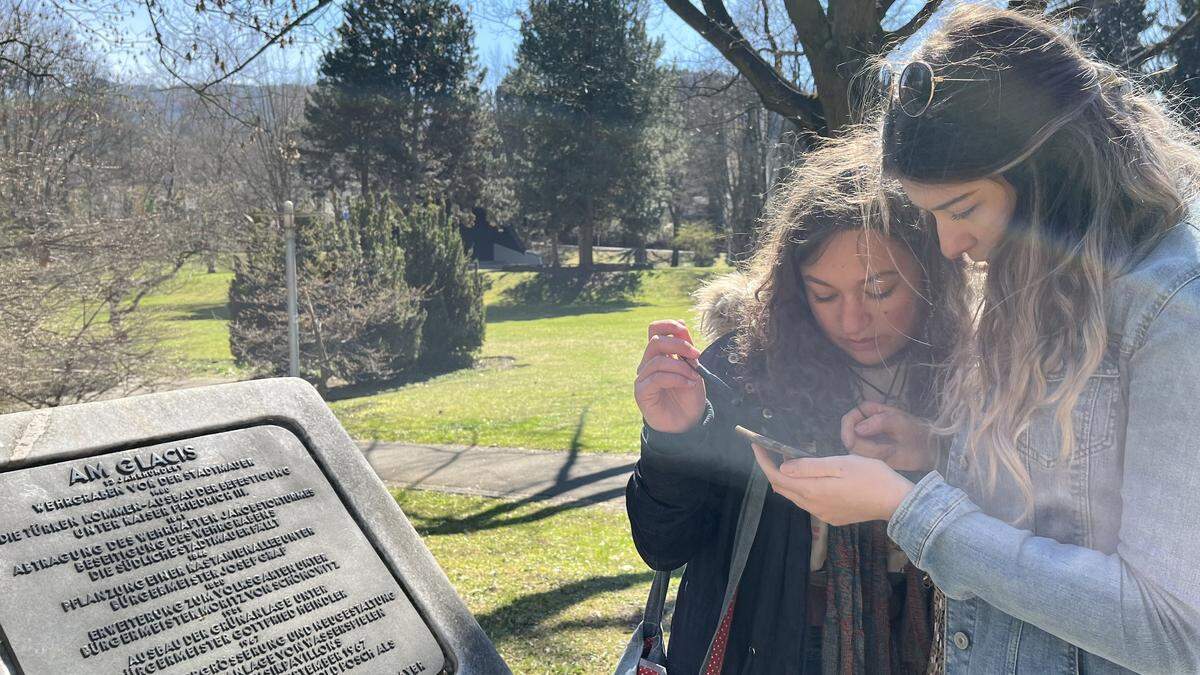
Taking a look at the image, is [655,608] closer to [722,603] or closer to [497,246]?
[722,603]

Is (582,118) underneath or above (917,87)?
above

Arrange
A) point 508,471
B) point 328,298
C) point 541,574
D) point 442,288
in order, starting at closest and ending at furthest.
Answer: point 541,574 → point 508,471 → point 328,298 → point 442,288

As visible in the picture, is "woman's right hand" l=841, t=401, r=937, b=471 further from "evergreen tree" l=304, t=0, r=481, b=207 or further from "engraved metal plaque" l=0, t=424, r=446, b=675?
"evergreen tree" l=304, t=0, r=481, b=207

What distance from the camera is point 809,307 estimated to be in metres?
2.01

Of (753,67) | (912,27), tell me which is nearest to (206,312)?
(753,67)

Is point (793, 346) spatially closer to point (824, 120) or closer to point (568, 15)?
point (824, 120)

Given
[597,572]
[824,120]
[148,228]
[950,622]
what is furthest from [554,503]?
[148,228]

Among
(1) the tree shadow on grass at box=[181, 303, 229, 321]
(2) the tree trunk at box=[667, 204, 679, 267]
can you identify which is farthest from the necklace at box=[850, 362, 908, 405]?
(2) the tree trunk at box=[667, 204, 679, 267]

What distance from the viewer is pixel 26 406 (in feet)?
25.8

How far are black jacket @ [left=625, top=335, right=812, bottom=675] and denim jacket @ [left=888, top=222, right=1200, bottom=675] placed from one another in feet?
1.36

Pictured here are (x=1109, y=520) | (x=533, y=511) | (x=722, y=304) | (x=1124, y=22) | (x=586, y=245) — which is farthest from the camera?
(x=586, y=245)

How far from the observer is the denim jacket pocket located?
4.09 ft

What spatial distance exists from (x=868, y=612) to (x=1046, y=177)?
952mm

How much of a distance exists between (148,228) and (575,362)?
1065cm
